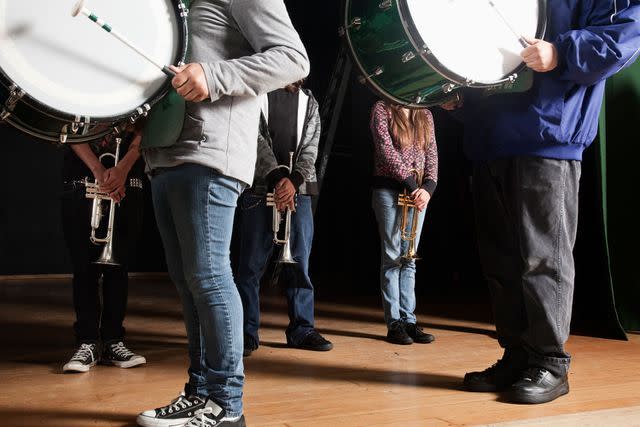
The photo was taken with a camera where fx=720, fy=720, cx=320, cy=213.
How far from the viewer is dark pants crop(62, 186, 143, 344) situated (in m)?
2.97

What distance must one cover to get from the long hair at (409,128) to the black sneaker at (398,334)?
3.02ft

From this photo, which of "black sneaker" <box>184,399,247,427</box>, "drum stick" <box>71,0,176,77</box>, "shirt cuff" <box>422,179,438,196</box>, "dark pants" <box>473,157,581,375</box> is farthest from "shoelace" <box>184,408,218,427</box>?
"shirt cuff" <box>422,179,438,196</box>

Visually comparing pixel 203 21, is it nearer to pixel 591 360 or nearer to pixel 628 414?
pixel 628 414

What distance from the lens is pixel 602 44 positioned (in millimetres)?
2270

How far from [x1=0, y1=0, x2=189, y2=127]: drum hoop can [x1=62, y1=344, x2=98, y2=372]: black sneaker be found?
1.33m

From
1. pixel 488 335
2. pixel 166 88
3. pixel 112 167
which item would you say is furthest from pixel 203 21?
pixel 488 335

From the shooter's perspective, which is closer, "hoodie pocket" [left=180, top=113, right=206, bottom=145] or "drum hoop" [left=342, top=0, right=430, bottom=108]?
"hoodie pocket" [left=180, top=113, right=206, bottom=145]

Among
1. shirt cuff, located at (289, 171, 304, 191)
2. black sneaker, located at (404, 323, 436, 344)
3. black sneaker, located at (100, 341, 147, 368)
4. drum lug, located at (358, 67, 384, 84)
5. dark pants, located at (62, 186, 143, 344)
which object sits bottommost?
black sneaker, located at (100, 341, 147, 368)

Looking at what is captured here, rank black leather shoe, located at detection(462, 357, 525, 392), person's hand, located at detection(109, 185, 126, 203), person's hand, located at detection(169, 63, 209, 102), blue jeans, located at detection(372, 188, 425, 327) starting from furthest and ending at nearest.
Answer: blue jeans, located at detection(372, 188, 425, 327), person's hand, located at detection(109, 185, 126, 203), black leather shoe, located at detection(462, 357, 525, 392), person's hand, located at detection(169, 63, 209, 102)

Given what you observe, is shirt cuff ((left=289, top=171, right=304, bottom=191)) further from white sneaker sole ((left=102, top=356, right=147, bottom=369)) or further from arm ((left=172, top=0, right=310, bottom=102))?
arm ((left=172, top=0, right=310, bottom=102))

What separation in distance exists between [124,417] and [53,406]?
30 centimetres

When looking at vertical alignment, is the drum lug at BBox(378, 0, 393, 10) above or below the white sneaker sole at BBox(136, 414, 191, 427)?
above

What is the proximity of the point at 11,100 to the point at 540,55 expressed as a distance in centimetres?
153

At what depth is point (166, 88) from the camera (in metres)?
1.83
